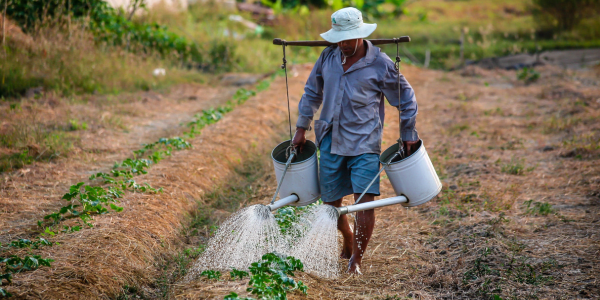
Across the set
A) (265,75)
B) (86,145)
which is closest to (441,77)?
(265,75)

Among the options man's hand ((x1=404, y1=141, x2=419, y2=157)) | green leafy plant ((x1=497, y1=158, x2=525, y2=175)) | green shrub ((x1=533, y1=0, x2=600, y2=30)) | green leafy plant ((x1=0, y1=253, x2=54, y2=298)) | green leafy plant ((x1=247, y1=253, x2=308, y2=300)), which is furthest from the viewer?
green shrub ((x1=533, y1=0, x2=600, y2=30))

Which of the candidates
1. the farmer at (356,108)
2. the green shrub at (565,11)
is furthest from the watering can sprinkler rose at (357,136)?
the green shrub at (565,11)

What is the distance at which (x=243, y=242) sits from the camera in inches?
125

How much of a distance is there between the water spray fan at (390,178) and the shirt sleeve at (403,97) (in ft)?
0.18

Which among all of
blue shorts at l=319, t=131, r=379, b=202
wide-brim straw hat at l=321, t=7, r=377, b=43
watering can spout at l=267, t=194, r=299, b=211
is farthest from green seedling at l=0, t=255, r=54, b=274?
wide-brim straw hat at l=321, t=7, r=377, b=43

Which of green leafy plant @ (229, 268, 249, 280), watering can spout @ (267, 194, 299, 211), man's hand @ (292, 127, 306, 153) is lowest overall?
green leafy plant @ (229, 268, 249, 280)

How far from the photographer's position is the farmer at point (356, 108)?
3.15 metres

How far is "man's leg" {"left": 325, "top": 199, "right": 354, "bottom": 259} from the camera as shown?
341 centimetres

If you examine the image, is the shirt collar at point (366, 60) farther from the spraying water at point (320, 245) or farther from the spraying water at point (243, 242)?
the spraying water at point (243, 242)

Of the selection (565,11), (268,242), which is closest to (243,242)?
(268,242)

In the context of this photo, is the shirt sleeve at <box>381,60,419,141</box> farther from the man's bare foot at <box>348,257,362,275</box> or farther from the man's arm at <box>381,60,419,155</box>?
the man's bare foot at <box>348,257,362,275</box>

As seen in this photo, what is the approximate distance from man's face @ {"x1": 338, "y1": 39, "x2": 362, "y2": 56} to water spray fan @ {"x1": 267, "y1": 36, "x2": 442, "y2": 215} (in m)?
0.26

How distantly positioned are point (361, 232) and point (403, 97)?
90 cm

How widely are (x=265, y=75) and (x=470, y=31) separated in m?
11.1
